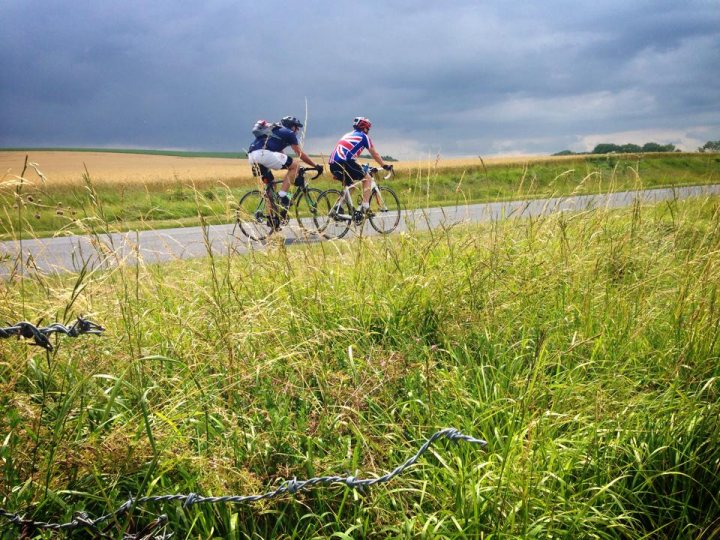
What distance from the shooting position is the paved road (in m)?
3.32

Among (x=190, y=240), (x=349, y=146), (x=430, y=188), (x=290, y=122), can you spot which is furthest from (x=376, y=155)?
(x=430, y=188)

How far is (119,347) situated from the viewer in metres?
3.32

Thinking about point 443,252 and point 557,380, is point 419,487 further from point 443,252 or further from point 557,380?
point 443,252

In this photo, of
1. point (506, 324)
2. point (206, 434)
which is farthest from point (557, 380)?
point (206, 434)

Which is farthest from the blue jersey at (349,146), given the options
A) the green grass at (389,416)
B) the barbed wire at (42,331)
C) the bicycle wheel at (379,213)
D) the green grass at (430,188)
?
the barbed wire at (42,331)

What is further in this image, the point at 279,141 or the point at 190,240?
the point at 190,240

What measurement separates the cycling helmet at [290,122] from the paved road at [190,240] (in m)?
2.03

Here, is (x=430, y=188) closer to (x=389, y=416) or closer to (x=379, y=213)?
(x=379, y=213)

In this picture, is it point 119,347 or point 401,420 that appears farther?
point 119,347

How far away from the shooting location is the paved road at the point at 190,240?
3322 mm

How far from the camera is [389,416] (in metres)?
2.69

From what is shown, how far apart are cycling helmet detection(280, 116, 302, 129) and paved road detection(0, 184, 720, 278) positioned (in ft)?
6.67

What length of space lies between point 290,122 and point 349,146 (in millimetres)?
1245

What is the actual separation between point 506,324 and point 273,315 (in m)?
1.48
